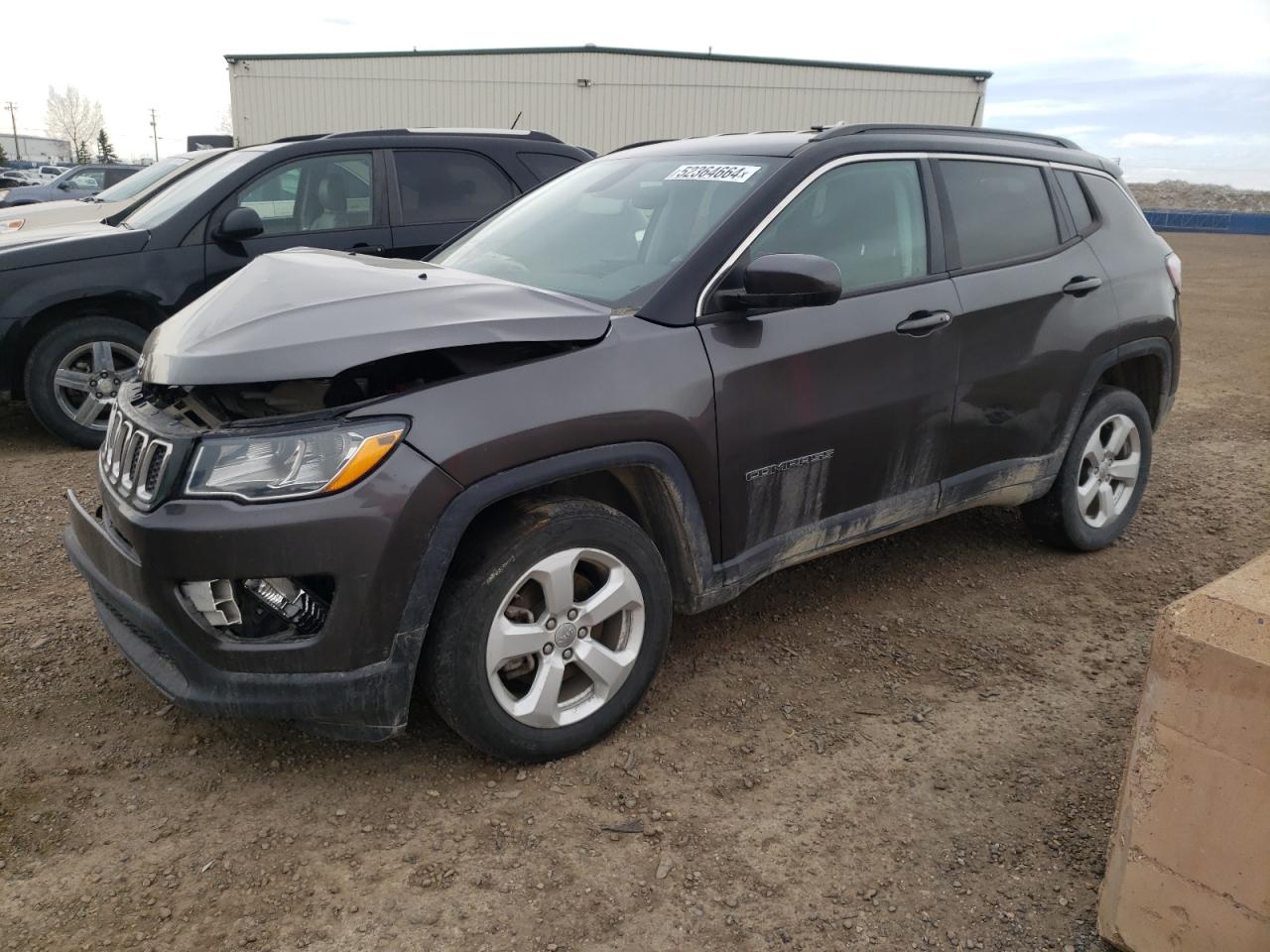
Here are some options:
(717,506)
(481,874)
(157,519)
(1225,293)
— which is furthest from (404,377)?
(1225,293)

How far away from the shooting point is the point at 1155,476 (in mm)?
5887

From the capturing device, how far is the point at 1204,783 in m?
1.96

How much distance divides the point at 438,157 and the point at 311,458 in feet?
15.4

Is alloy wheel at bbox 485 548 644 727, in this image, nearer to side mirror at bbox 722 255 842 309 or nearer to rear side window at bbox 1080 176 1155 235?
side mirror at bbox 722 255 842 309

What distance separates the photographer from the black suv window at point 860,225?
10.9ft

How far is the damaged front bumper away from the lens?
2414 mm

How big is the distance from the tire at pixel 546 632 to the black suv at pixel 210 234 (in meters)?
4.09

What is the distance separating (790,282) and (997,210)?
151cm

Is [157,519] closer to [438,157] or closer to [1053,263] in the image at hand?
[1053,263]

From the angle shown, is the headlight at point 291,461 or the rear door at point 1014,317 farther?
the rear door at point 1014,317

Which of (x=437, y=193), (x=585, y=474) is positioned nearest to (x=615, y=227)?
(x=585, y=474)

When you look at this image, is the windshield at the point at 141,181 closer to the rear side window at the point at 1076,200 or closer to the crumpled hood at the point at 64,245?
the crumpled hood at the point at 64,245

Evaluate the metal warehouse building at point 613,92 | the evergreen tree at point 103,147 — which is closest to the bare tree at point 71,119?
the evergreen tree at point 103,147

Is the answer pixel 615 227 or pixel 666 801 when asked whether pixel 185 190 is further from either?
pixel 666 801
